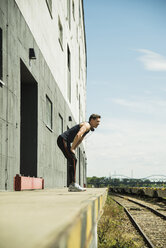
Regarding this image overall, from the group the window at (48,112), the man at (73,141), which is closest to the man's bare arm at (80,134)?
the man at (73,141)

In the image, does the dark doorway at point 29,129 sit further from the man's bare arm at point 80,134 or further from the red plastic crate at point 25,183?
the man's bare arm at point 80,134

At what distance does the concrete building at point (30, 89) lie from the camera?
7.02 meters

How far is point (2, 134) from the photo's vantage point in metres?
6.76

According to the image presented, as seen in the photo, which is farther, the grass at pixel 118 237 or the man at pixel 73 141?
the grass at pixel 118 237

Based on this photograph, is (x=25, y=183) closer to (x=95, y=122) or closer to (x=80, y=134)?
(x=80, y=134)

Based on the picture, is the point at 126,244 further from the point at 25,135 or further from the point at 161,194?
the point at 161,194

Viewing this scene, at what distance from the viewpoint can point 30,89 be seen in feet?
33.7

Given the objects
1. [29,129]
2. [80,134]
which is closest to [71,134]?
[80,134]

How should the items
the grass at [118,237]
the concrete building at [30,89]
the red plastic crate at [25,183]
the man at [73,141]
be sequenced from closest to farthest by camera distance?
1. the man at [73,141]
2. the concrete building at [30,89]
3. the red plastic crate at [25,183]
4. the grass at [118,237]

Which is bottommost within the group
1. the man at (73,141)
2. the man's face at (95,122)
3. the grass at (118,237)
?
the grass at (118,237)

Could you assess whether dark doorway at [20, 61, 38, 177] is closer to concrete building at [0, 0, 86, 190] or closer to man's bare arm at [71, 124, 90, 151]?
concrete building at [0, 0, 86, 190]

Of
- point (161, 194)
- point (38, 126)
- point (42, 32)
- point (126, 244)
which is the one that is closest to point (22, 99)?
point (38, 126)

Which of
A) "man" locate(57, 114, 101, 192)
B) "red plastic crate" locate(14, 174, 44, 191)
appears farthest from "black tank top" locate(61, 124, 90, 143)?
"red plastic crate" locate(14, 174, 44, 191)

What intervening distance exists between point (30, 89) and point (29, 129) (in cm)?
125
